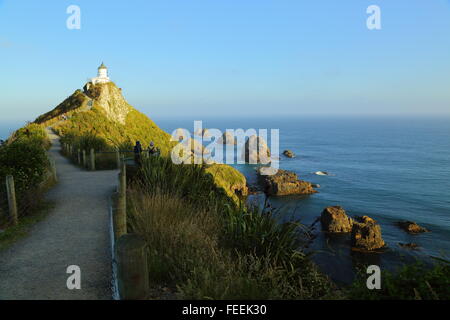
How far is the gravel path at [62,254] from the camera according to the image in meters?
5.01

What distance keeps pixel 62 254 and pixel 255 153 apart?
88406mm

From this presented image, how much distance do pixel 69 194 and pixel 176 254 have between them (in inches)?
316

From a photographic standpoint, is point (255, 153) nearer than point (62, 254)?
No

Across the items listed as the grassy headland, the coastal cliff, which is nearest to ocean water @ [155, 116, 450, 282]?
the grassy headland

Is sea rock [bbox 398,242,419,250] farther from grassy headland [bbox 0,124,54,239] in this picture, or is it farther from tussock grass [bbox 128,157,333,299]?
grassy headland [bbox 0,124,54,239]

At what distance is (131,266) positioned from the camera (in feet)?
11.6

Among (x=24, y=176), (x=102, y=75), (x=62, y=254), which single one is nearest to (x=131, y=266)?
(x=62, y=254)

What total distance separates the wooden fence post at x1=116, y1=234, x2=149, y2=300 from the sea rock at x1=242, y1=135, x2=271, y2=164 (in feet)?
278

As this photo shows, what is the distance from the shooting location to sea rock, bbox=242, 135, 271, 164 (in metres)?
90.3

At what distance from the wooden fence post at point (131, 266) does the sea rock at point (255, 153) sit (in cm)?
8476

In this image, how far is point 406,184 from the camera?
59000 millimetres

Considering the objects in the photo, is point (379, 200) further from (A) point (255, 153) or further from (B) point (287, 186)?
(A) point (255, 153)

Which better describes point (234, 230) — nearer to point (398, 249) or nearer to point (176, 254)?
point (176, 254)

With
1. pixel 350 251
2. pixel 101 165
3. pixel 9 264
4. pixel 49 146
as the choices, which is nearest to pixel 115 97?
pixel 49 146
